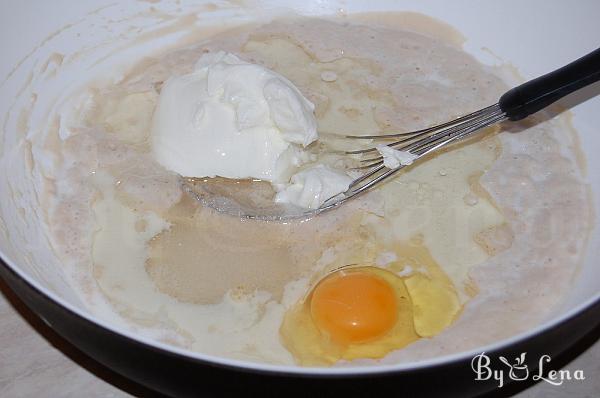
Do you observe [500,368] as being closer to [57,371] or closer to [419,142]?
[419,142]

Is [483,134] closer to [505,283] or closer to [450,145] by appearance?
[450,145]

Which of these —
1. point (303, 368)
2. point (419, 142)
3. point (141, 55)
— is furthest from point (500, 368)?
point (141, 55)

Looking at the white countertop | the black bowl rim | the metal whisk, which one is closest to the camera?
the black bowl rim

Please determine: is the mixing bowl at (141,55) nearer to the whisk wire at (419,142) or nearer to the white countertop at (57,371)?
the white countertop at (57,371)

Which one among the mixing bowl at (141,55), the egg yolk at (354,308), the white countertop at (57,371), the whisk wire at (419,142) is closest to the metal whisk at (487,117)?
the whisk wire at (419,142)

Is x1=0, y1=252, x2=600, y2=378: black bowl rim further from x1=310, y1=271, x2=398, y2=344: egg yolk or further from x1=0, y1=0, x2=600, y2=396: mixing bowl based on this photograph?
x1=310, y1=271, x2=398, y2=344: egg yolk

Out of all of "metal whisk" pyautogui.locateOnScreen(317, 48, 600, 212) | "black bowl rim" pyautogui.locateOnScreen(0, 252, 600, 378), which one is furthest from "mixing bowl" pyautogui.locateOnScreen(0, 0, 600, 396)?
"metal whisk" pyautogui.locateOnScreen(317, 48, 600, 212)
